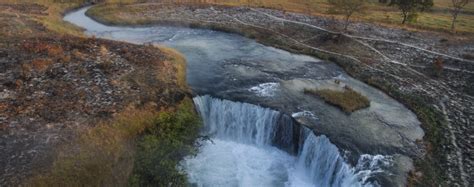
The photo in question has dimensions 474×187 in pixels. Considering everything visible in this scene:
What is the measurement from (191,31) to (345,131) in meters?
33.5

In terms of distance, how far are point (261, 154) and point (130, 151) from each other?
11050 millimetres

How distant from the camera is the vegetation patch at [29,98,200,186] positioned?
2383cm

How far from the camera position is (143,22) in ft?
205

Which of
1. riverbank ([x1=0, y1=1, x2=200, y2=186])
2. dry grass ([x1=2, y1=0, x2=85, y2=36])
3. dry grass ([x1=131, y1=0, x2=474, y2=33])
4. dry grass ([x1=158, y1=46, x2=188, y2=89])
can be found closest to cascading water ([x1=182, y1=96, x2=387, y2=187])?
riverbank ([x1=0, y1=1, x2=200, y2=186])

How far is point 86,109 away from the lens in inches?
1185

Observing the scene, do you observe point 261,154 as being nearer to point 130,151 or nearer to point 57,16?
point 130,151

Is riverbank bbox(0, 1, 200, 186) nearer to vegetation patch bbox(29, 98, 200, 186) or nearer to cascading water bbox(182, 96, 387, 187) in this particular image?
vegetation patch bbox(29, 98, 200, 186)

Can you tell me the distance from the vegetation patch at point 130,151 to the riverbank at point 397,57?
1620cm

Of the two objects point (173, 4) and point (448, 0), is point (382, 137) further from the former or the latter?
point (448, 0)

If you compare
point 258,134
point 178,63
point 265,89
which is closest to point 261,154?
point 258,134

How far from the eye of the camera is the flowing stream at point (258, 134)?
94.7 feet

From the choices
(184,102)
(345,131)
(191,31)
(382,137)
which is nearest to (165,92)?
(184,102)

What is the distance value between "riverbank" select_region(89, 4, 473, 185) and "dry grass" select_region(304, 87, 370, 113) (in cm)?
461

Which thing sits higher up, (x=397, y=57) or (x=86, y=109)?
(x=397, y=57)
